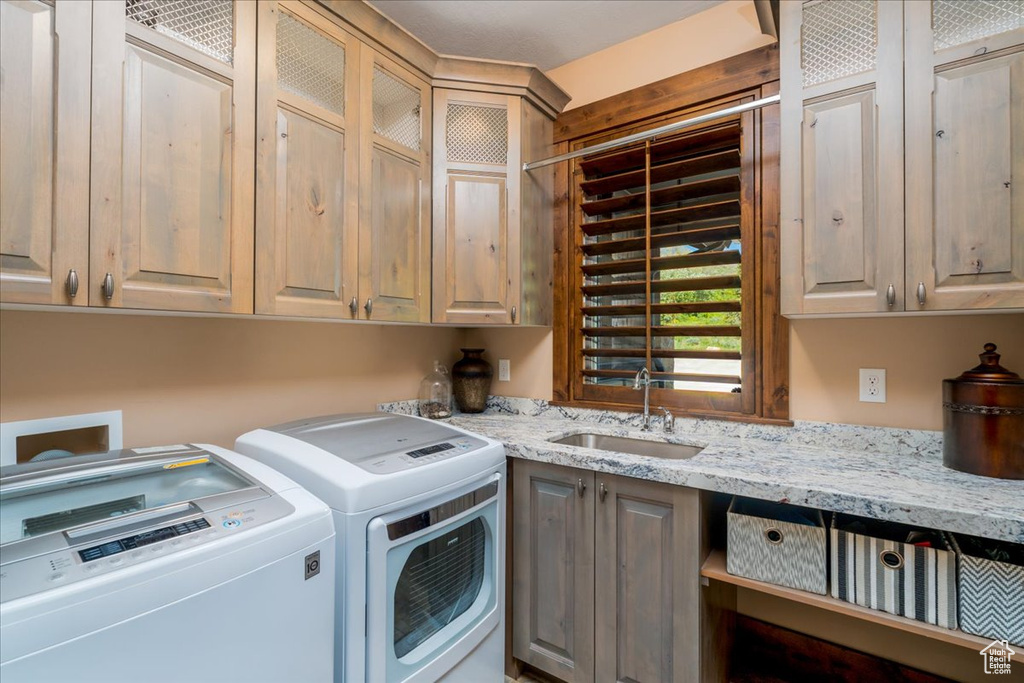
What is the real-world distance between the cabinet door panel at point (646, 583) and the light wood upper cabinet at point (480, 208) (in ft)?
3.18

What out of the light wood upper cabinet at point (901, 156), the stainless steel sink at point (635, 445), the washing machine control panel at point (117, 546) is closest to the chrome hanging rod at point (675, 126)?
the light wood upper cabinet at point (901, 156)

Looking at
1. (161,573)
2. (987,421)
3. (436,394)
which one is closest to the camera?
(161,573)

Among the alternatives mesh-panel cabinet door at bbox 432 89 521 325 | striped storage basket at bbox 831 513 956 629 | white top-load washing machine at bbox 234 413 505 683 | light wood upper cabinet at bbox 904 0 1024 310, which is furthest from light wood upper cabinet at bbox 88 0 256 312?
light wood upper cabinet at bbox 904 0 1024 310

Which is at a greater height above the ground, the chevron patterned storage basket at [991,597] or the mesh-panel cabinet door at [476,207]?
the mesh-panel cabinet door at [476,207]

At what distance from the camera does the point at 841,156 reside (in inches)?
58.1

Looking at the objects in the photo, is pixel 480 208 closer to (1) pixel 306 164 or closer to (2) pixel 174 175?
(1) pixel 306 164

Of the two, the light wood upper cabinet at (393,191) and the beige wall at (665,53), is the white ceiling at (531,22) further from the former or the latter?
the light wood upper cabinet at (393,191)

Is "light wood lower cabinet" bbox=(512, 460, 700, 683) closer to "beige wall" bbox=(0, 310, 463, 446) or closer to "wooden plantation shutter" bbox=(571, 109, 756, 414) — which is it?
"wooden plantation shutter" bbox=(571, 109, 756, 414)

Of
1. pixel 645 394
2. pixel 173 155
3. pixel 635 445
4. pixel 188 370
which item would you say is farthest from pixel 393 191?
pixel 635 445

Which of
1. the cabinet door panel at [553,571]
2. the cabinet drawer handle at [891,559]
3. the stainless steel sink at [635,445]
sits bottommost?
the cabinet door panel at [553,571]

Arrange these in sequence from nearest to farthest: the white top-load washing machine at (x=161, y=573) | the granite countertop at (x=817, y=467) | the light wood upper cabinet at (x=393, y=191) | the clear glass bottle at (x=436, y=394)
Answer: the white top-load washing machine at (x=161, y=573) → the granite countertop at (x=817, y=467) → the light wood upper cabinet at (x=393, y=191) → the clear glass bottle at (x=436, y=394)

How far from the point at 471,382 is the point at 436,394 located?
20cm

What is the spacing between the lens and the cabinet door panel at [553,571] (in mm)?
1650

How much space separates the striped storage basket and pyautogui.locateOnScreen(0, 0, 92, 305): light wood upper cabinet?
2083 millimetres
